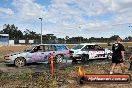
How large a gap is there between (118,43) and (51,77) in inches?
132

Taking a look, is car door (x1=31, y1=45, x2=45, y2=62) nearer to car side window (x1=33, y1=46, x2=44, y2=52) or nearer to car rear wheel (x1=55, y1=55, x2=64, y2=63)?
car side window (x1=33, y1=46, x2=44, y2=52)

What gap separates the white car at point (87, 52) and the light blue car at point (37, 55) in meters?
0.78

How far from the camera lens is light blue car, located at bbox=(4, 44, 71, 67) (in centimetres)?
2011

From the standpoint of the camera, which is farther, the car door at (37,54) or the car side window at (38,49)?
the car side window at (38,49)

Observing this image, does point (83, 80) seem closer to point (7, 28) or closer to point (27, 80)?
point (27, 80)

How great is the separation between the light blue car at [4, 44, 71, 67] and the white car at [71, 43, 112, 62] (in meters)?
0.78

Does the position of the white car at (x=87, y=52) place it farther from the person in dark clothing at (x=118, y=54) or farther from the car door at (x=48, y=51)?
the person in dark clothing at (x=118, y=54)

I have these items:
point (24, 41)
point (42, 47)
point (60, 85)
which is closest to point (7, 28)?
point (24, 41)

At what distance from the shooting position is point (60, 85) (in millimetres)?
11797

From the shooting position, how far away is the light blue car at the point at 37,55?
20109mm

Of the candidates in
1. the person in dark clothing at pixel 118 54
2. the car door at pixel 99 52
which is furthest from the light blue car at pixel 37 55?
the person in dark clothing at pixel 118 54

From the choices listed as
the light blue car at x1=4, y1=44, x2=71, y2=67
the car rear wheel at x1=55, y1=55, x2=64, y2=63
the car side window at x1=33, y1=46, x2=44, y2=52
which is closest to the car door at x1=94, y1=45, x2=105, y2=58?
the light blue car at x1=4, y1=44, x2=71, y2=67

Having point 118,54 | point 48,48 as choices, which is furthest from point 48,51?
point 118,54

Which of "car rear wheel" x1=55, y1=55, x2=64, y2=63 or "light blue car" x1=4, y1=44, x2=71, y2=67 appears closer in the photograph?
"light blue car" x1=4, y1=44, x2=71, y2=67
